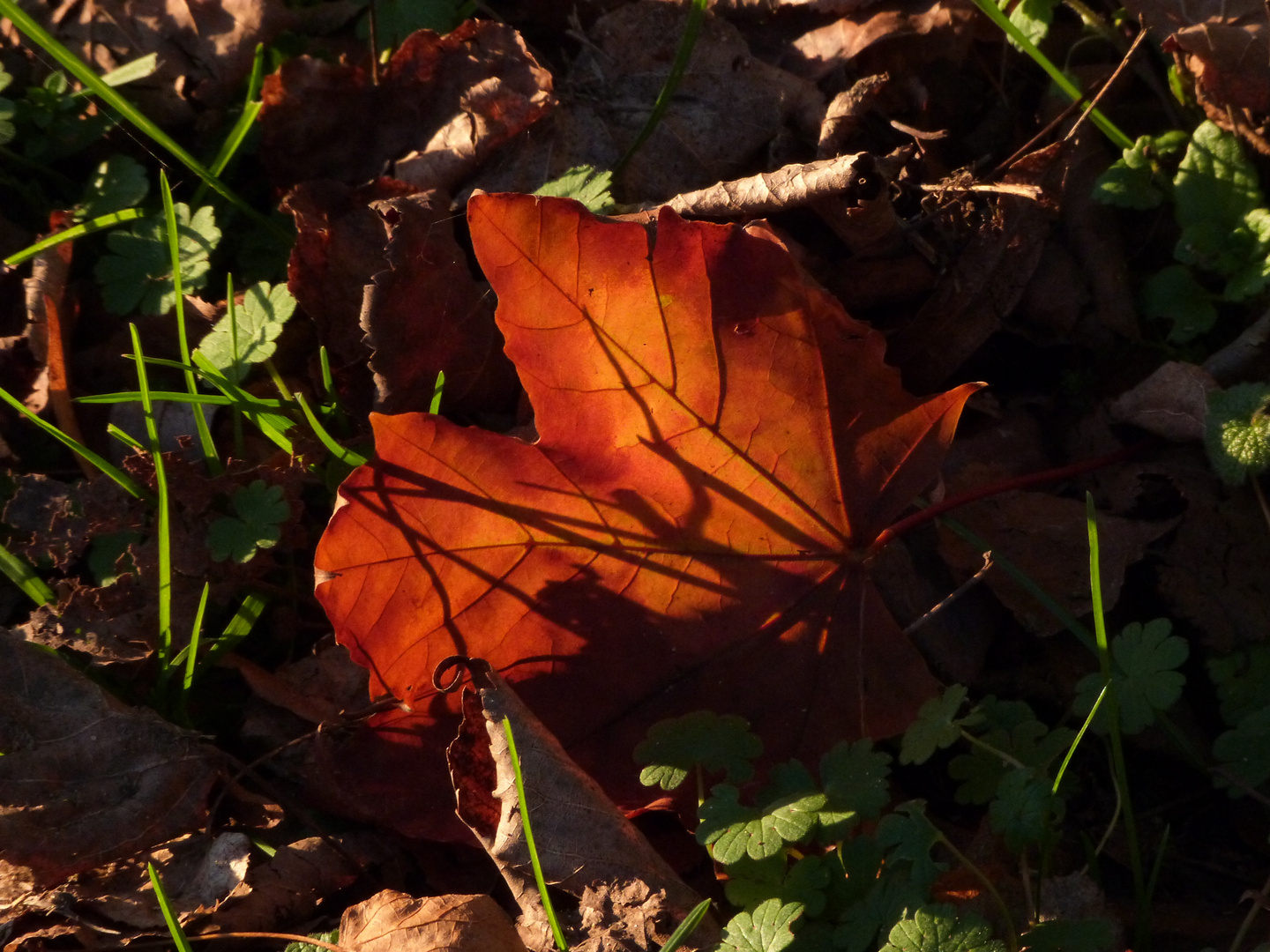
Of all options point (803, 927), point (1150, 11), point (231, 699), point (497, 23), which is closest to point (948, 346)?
point (1150, 11)

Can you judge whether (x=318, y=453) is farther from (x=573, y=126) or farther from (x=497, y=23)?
(x=497, y=23)

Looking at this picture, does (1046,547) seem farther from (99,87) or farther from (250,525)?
(99,87)

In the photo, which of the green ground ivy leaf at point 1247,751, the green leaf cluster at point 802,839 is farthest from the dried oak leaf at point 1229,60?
the green leaf cluster at point 802,839

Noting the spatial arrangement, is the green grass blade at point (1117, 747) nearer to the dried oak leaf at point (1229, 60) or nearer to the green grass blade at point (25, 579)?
the dried oak leaf at point (1229, 60)

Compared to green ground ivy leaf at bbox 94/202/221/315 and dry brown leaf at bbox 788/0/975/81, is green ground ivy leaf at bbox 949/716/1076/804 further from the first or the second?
green ground ivy leaf at bbox 94/202/221/315

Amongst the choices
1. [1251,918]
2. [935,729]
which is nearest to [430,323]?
[935,729]
